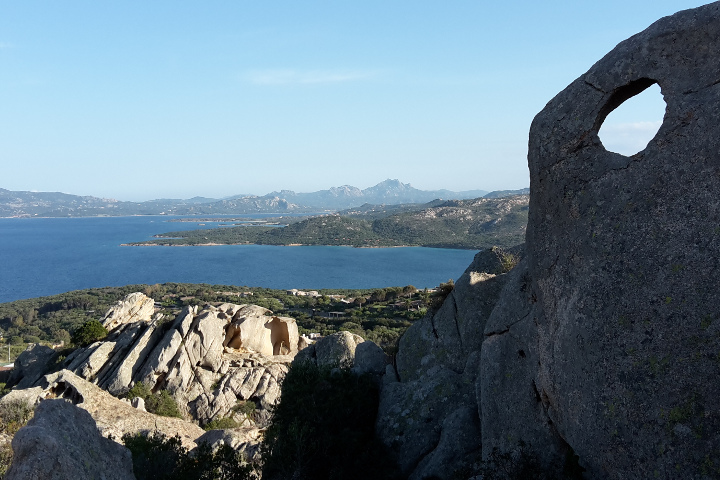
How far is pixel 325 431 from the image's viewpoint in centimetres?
1270

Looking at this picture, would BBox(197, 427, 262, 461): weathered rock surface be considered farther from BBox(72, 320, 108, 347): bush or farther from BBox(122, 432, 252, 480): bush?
BBox(72, 320, 108, 347): bush

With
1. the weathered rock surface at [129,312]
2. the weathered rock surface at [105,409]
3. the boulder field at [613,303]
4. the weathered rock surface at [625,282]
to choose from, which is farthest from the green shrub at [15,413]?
the weathered rock surface at [625,282]

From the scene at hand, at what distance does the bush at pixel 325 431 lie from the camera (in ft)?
38.7

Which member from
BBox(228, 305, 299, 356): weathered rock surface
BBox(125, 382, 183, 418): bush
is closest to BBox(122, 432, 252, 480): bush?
BBox(125, 382, 183, 418): bush

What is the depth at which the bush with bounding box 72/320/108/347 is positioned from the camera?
35.2 meters

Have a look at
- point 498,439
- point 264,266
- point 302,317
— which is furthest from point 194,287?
point 498,439

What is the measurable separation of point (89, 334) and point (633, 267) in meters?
37.8

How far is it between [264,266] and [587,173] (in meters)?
180

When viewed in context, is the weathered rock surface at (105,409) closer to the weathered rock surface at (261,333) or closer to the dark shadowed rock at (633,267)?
the weathered rock surface at (261,333)

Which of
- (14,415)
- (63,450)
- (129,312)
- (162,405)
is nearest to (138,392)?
(162,405)

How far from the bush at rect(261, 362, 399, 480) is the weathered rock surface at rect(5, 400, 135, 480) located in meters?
3.66

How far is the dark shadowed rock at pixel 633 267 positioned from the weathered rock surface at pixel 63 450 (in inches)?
320

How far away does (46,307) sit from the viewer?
3708 inches

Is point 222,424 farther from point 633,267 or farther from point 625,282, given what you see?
point 633,267
